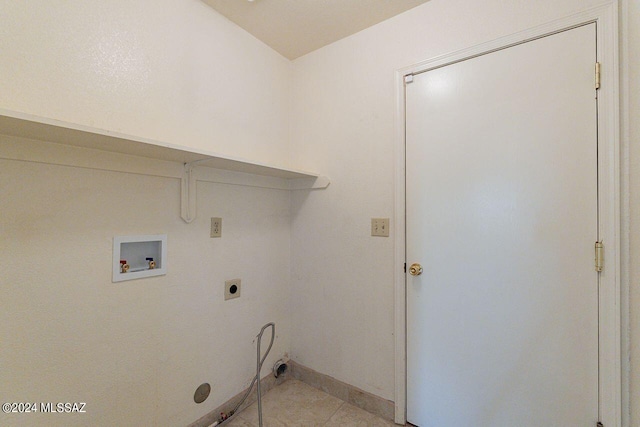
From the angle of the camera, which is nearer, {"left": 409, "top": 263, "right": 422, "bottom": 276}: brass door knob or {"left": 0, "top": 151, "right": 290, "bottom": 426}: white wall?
{"left": 0, "top": 151, "right": 290, "bottom": 426}: white wall

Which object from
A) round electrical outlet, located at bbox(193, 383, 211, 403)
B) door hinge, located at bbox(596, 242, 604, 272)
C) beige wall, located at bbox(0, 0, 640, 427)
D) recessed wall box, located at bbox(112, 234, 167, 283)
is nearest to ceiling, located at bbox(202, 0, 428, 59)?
beige wall, located at bbox(0, 0, 640, 427)

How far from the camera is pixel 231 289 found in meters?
1.70

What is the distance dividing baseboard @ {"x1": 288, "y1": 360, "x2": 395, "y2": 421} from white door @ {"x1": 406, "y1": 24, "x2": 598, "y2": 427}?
0.15 meters

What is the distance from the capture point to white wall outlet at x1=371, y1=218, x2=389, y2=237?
5.42ft

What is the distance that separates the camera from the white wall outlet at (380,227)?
1.65 meters

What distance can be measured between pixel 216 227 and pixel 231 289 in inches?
16.8

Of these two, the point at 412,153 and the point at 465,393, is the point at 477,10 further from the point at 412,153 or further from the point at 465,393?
the point at 465,393

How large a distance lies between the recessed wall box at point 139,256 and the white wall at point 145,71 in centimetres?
53

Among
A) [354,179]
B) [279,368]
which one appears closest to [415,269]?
[354,179]

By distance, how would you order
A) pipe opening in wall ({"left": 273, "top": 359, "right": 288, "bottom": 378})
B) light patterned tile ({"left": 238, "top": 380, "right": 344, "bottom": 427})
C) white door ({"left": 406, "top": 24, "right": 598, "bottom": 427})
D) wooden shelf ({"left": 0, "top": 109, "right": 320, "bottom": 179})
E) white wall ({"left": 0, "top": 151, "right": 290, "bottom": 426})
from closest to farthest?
wooden shelf ({"left": 0, "top": 109, "right": 320, "bottom": 179})
white wall ({"left": 0, "top": 151, "right": 290, "bottom": 426})
white door ({"left": 406, "top": 24, "right": 598, "bottom": 427})
light patterned tile ({"left": 238, "top": 380, "right": 344, "bottom": 427})
pipe opening in wall ({"left": 273, "top": 359, "right": 288, "bottom": 378})

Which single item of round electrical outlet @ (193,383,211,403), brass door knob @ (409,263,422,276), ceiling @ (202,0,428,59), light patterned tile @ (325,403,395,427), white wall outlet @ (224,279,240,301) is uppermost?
ceiling @ (202,0,428,59)

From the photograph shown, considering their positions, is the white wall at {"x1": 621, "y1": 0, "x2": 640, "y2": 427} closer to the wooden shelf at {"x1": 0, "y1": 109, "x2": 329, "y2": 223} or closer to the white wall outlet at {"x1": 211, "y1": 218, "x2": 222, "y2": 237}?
the wooden shelf at {"x1": 0, "y1": 109, "x2": 329, "y2": 223}

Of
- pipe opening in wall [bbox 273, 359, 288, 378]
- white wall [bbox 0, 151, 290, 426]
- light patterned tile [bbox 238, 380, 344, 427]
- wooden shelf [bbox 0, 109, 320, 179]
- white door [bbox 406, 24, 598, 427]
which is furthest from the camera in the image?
pipe opening in wall [bbox 273, 359, 288, 378]

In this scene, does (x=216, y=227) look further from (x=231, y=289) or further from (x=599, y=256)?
(x=599, y=256)
